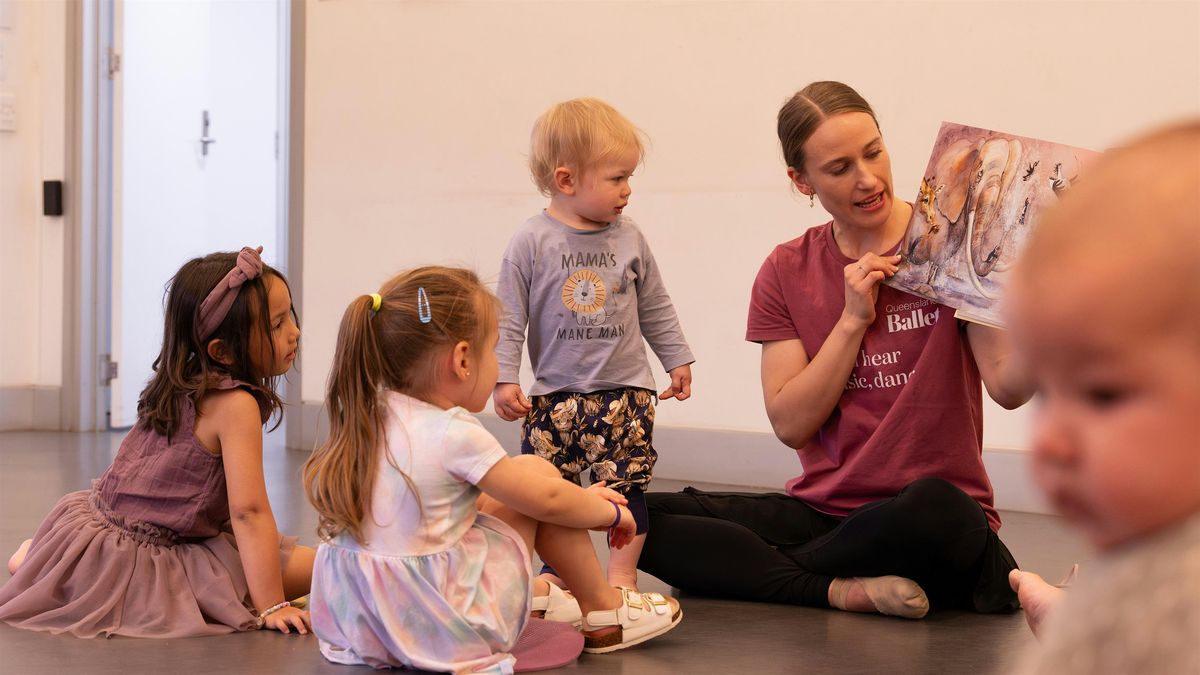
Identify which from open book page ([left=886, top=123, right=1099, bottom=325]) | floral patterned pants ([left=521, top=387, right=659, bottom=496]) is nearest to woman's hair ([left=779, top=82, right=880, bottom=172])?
open book page ([left=886, top=123, right=1099, bottom=325])

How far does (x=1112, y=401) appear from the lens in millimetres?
388

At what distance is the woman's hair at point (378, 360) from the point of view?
1720 millimetres

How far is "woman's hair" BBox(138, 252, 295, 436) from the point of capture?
79.8 inches

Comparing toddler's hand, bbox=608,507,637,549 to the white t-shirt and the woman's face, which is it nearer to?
the white t-shirt

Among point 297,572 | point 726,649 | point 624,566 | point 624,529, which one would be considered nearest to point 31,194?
point 297,572

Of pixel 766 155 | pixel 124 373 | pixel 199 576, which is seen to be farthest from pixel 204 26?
pixel 199 576

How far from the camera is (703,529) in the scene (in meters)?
2.17

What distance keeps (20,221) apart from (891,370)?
158 inches

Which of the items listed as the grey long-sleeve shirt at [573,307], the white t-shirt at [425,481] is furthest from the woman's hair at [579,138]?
the white t-shirt at [425,481]

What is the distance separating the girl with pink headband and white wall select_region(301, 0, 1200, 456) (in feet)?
6.34

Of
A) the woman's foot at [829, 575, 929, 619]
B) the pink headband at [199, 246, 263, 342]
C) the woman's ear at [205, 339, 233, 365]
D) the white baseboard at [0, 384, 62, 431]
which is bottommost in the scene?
the white baseboard at [0, 384, 62, 431]

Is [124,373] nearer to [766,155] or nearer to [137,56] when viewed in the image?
[137,56]

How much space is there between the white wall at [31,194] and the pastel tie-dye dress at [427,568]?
3.68m

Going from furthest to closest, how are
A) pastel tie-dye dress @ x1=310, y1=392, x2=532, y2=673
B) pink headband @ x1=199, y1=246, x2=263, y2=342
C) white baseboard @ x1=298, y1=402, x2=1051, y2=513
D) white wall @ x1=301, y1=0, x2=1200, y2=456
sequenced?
white baseboard @ x1=298, y1=402, x2=1051, y2=513, white wall @ x1=301, y1=0, x2=1200, y2=456, pink headband @ x1=199, y1=246, x2=263, y2=342, pastel tie-dye dress @ x1=310, y1=392, x2=532, y2=673
